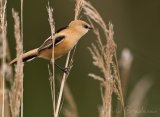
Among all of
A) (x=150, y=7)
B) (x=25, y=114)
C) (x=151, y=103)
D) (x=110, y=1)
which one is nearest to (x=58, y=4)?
(x=110, y=1)

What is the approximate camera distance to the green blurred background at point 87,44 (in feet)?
24.1

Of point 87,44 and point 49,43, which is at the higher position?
point 87,44

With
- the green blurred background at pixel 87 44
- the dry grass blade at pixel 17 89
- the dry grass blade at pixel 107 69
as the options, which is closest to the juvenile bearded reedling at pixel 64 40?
the dry grass blade at pixel 107 69

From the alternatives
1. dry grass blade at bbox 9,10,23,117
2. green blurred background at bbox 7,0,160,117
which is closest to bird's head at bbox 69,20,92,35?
dry grass blade at bbox 9,10,23,117

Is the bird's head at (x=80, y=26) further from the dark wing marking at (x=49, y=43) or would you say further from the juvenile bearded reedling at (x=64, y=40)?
the dark wing marking at (x=49, y=43)

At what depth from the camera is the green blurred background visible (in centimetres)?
735

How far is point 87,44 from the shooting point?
25.7ft

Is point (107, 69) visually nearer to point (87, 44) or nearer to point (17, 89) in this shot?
point (17, 89)

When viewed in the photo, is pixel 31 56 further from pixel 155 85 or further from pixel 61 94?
pixel 155 85

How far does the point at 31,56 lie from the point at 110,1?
447cm

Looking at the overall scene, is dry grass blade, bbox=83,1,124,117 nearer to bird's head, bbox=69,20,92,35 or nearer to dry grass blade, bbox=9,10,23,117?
dry grass blade, bbox=9,10,23,117

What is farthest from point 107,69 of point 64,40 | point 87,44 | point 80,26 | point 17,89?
point 87,44

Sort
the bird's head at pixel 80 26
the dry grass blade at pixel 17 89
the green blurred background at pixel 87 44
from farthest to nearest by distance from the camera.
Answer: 1. the green blurred background at pixel 87 44
2. the bird's head at pixel 80 26
3. the dry grass blade at pixel 17 89

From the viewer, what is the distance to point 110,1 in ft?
26.6
